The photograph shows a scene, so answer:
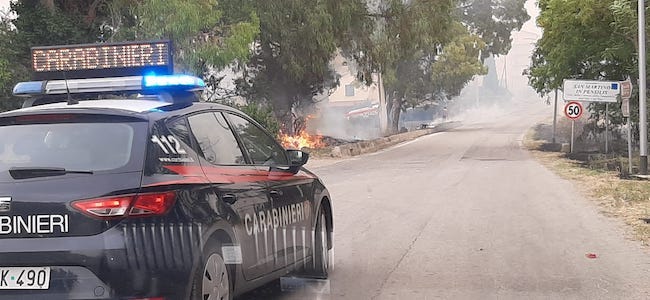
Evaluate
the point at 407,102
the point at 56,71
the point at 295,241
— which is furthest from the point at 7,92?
the point at 407,102

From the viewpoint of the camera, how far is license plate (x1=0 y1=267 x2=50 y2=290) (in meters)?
3.78

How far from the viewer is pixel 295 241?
576 cm

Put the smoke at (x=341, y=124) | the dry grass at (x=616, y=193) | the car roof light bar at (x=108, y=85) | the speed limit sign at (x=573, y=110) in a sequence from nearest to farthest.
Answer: the car roof light bar at (x=108, y=85) → the dry grass at (x=616, y=193) → the speed limit sign at (x=573, y=110) → the smoke at (x=341, y=124)

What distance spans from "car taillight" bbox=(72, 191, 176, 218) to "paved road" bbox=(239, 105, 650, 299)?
238cm

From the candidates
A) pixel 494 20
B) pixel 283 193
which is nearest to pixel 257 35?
pixel 283 193

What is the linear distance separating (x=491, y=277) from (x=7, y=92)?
58.2 ft

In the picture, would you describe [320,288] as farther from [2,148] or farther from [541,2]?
[541,2]

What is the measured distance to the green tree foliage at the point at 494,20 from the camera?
57.8 meters

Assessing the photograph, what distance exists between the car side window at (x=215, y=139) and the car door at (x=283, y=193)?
0.61 feet

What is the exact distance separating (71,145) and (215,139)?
1057mm

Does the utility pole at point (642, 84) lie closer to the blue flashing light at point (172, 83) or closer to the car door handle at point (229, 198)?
the blue flashing light at point (172, 83)

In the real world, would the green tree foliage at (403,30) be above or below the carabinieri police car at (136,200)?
above

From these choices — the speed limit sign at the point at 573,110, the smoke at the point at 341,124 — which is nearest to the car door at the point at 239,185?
the speed limit sign at the point at 573,110

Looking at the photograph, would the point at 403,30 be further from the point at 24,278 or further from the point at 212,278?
the point at 24,278
